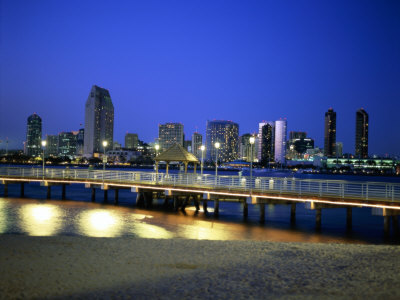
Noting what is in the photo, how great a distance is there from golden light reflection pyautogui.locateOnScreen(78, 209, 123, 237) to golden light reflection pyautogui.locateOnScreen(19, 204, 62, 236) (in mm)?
1690

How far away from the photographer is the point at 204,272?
12.3 m

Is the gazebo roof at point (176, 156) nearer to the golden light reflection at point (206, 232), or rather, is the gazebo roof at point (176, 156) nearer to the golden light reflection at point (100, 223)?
the golden light reflection at point (100, 223)

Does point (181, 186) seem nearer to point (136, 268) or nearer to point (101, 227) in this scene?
point (101, 227)

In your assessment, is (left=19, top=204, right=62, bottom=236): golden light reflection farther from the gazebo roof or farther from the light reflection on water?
the gazebo roof

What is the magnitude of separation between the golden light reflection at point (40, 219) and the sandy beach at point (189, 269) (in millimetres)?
5599

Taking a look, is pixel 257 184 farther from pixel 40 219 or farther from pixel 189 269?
pixel 189 269

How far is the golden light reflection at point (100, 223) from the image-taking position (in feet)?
75.2

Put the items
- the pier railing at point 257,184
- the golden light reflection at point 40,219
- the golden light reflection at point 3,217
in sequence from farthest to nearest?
the pier railing at point 257,184
the golden light reflection at point 3,217
the golden light reflection at point 40,219

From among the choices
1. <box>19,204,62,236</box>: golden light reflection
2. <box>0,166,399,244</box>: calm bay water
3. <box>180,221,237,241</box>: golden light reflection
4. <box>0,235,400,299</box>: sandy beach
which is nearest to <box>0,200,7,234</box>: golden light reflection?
<box>0,166,399,244</box>: calm bay water

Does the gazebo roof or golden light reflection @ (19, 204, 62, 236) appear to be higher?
the gazebo roof

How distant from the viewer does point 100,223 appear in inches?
1063

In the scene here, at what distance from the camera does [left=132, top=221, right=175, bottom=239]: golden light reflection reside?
2211 centimetres

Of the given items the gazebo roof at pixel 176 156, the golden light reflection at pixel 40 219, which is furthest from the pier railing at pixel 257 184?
the golden light reflection at pixel 40 219

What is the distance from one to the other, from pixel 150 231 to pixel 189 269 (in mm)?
11853
